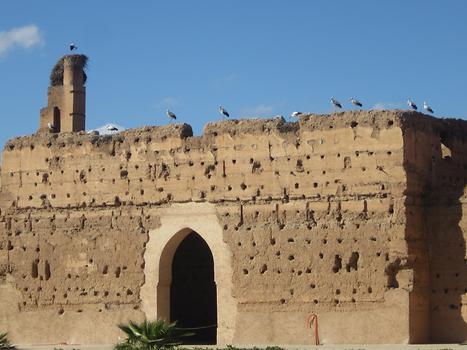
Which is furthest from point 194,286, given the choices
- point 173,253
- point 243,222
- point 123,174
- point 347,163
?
point 347,163

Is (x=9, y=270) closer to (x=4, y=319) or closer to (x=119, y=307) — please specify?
(x=4, y=319)

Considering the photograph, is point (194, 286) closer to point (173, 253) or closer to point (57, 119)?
point (173, 253)

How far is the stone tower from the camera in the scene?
100 feet

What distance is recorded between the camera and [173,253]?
81.6 feet

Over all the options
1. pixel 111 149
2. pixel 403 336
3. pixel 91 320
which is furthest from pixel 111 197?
pixel 403 336

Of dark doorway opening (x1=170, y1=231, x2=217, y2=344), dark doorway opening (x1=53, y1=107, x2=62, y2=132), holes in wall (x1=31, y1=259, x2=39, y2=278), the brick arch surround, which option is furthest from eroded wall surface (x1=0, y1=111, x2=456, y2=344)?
dark doorway opening (x1=53, y1=107, x2=62, y2=132)

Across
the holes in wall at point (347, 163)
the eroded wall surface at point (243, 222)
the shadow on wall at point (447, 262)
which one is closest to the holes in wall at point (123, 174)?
the eroded wall surface at point (243, 222)

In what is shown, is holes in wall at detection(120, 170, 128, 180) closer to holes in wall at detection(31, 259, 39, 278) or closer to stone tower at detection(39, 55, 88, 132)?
holes in wall at detection(31, 259, 39, 278)

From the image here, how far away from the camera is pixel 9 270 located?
→ 86.3 ft

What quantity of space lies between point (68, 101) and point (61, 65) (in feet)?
5.24

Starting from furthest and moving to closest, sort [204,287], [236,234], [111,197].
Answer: [204,287]
[111,197]
[236,234]

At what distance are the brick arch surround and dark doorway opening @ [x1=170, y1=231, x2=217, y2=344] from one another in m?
2.06

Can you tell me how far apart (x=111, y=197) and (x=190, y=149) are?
2240 millimetres

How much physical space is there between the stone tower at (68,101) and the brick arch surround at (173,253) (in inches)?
281
